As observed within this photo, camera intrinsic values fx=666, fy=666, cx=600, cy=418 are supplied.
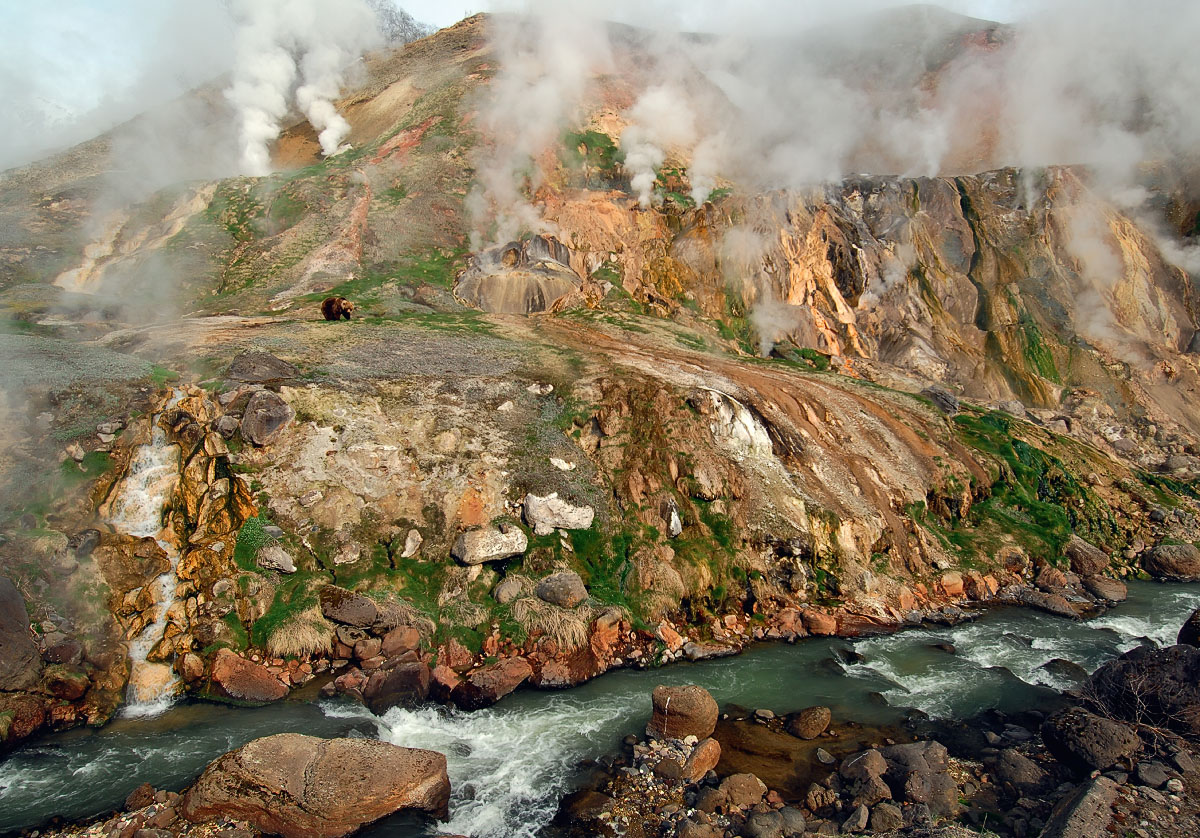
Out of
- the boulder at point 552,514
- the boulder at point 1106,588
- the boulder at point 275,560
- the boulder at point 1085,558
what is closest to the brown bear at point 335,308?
the boulder at point 275,560

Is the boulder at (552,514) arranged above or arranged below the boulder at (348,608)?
above

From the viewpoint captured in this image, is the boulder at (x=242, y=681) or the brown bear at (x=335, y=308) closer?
the boulder at (x=242, y=681)

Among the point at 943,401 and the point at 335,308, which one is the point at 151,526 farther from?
the point at 943,401

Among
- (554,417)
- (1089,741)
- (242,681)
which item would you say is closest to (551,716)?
(242,681)

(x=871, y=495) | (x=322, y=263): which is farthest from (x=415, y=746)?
(x=322, y=263)

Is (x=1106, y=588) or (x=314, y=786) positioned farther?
(x=1106, y=588)

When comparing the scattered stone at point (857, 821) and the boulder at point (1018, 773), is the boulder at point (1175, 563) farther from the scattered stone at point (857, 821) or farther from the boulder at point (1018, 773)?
the scattered stone at point (857, 821)

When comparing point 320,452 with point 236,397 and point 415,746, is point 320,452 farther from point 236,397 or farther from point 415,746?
point 415,746
